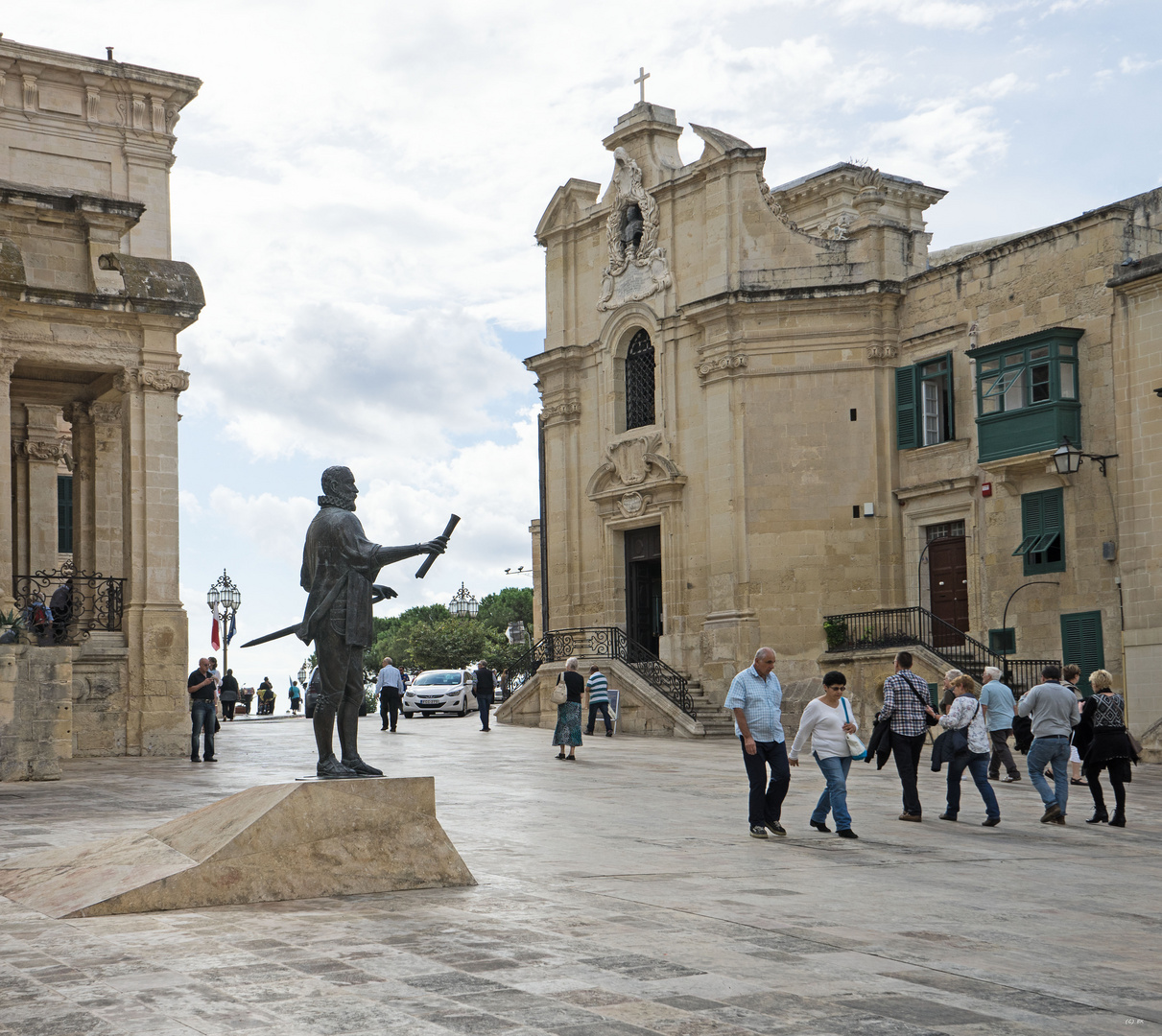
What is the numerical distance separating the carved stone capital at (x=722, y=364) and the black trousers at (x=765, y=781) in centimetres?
1941

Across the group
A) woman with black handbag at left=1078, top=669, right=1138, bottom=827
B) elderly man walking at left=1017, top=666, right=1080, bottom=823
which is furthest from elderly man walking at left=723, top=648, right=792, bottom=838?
woman with black handbag at left=1078, top=669, right=1138, bottom=827

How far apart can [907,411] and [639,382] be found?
6.83 m

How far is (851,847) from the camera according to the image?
11.8m

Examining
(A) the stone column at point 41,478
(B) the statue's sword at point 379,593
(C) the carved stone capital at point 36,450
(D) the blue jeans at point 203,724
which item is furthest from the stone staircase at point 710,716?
(B) the statue's sword at point 379,593

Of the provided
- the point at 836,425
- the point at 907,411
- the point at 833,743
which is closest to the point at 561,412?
the point at 836,425

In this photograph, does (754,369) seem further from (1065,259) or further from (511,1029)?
(511,1029)

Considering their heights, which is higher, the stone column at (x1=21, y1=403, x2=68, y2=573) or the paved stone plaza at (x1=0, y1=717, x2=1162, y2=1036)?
the stone column at (x1=21, y1=403, x2=68, y2=573)

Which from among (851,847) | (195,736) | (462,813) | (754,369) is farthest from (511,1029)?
(754,369)

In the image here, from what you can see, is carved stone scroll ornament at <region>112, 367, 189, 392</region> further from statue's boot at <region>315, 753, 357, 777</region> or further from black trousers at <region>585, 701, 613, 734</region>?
statue's boot at <region>315, 753, 357, 777</region>

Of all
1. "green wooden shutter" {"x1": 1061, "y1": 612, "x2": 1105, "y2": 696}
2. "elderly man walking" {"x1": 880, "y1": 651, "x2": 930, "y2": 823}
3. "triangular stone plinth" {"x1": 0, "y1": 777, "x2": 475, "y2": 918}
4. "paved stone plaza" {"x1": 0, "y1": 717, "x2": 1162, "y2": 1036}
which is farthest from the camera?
"green wooden shutter" {"x1": 1061, "y1": 612, "x2": 1105, "y2": 696}

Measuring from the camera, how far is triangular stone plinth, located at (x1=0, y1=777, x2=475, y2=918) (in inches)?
323

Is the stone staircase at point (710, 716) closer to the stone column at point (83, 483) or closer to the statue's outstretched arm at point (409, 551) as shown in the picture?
the stone column at point (83, 483)

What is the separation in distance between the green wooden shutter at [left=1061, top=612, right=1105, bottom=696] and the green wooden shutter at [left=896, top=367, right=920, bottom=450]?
18.9 ft

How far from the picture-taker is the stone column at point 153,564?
20984mm
